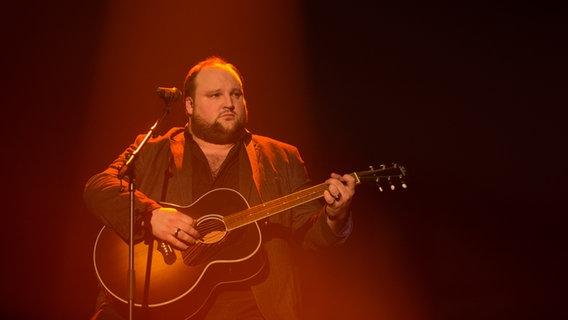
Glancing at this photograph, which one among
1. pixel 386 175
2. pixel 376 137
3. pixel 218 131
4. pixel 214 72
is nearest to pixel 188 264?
pixel 218 131

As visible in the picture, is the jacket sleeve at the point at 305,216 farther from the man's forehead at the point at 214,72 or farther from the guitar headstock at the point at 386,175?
the man's forehead at the point at 214,72

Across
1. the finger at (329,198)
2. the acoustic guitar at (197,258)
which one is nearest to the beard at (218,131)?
the acoustic guitar at (197,258)

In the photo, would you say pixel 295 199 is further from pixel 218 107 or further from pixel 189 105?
pixel 189 105

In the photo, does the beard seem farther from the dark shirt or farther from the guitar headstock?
the guitar headstock

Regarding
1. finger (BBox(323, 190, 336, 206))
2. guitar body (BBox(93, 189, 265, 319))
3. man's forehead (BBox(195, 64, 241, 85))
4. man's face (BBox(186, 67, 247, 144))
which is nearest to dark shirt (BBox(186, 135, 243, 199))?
man's face (BBox(186, 67, 247, 144))

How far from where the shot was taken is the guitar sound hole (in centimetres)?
290

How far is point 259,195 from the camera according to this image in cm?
324

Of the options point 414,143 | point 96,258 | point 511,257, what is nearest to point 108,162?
point 96,258

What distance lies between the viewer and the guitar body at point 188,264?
273 centimetres

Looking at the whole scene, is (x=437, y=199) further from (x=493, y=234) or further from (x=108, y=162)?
(x=108, y=162)

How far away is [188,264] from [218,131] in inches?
39.7

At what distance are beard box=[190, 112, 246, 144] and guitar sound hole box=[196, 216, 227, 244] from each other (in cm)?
70

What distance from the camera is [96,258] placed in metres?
2.92

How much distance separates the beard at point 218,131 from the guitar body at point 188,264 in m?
0.57
